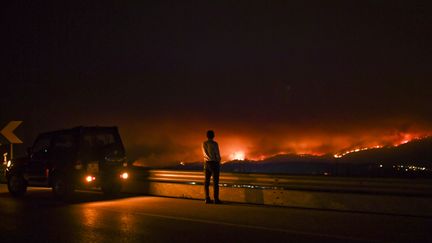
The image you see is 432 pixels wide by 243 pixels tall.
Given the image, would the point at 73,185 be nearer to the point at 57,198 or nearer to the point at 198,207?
the point at 57,198

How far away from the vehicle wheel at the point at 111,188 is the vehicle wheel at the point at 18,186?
2530mm

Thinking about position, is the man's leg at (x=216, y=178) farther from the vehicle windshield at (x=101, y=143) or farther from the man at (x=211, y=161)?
the vehicle windshield at (x=101, y=143)

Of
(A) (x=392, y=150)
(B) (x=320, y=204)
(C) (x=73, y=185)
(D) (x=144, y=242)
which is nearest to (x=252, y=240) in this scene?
(D) (x=144, y=242)

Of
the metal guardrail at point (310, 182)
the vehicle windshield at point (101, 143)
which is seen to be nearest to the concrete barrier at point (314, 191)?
the metal guardrail at point (310, 182)

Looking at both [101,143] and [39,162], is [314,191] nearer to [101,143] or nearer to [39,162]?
[101,143]

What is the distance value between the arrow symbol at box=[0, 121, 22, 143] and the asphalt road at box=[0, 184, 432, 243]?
7.98m

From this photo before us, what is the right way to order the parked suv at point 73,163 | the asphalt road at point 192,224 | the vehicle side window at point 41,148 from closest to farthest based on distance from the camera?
1. the asphalt road at point 192,224
2. the parked suv at point 73,163
3. the vehicle side window at point 41,148

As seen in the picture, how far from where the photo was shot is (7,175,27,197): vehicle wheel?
15750 millimetres

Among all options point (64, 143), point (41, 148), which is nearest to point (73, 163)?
point (64, 143)

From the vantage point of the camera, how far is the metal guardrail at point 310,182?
420 inches

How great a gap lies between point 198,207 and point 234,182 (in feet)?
5.86

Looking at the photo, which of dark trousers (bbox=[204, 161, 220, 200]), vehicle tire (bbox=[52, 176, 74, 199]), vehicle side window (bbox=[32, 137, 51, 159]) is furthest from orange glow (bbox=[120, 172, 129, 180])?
dark trousers (bbox=[204, 161, 220, 200])

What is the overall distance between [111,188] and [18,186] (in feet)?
9.75

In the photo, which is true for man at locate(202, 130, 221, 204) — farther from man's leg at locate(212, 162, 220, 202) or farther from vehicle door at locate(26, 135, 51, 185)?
vehicle door at locate(26, 135, 51, 185)
